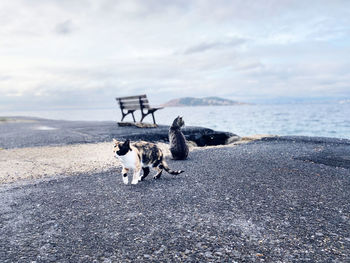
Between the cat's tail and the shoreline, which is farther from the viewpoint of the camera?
the shoreline

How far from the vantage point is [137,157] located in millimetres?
4906

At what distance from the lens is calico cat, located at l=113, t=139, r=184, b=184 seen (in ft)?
15.5

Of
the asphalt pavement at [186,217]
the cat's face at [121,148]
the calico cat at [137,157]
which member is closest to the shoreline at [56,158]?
the asphalt pavement at [186,217]

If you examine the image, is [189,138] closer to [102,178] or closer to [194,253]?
[102,178]

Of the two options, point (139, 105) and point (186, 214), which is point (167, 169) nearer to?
point (186, 214)

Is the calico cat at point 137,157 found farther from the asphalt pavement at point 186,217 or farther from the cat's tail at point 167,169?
the asphalt pavement at point 186,217

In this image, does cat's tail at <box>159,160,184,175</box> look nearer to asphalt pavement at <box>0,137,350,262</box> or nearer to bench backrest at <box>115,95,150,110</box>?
asphalt pavement at <box>0,137,350,262</box>

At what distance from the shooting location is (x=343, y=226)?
352 cm

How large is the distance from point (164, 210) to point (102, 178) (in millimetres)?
2245

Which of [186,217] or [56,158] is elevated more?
[56,158]

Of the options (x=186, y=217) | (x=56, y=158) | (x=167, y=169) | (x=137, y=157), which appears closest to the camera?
(x=186, y=217)

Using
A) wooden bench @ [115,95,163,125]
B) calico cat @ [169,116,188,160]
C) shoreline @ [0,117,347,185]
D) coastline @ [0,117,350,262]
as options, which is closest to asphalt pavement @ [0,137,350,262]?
coastline @ [0,117,350,262]

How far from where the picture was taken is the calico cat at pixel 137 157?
4719 mm

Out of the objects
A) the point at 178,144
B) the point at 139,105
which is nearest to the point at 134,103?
the point at 139,105
